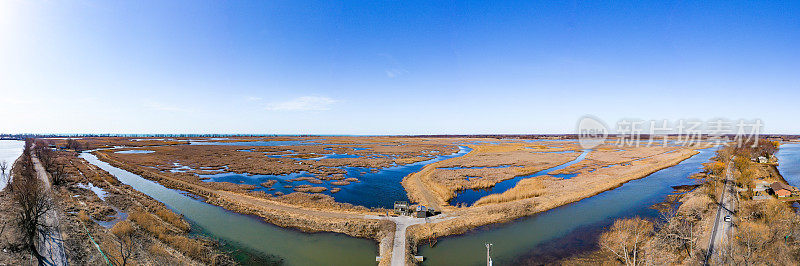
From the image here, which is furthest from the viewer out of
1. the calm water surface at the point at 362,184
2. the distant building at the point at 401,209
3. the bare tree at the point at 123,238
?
the calm water surface at the point at 362,184

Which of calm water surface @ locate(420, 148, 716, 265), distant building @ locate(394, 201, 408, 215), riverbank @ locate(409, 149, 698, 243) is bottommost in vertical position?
calm water surface @ locate(420, 148, 716, 265)

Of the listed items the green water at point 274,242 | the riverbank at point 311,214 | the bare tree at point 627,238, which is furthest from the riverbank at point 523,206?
the bare tree at point 627,238

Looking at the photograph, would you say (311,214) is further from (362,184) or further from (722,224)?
(722,224)

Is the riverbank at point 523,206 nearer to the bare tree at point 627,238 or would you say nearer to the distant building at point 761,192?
the bare tree at point 627,238

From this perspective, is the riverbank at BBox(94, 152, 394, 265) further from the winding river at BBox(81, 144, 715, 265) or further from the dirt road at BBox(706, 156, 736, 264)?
the dirt road at BBox(706, 156, 736, 264)

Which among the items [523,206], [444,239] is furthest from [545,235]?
[444,239]

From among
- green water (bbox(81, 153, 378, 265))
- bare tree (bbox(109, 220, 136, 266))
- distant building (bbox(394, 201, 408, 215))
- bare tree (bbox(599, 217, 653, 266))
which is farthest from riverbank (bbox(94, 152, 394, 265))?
bare tree (bbox(599, 217, 653, 266))
